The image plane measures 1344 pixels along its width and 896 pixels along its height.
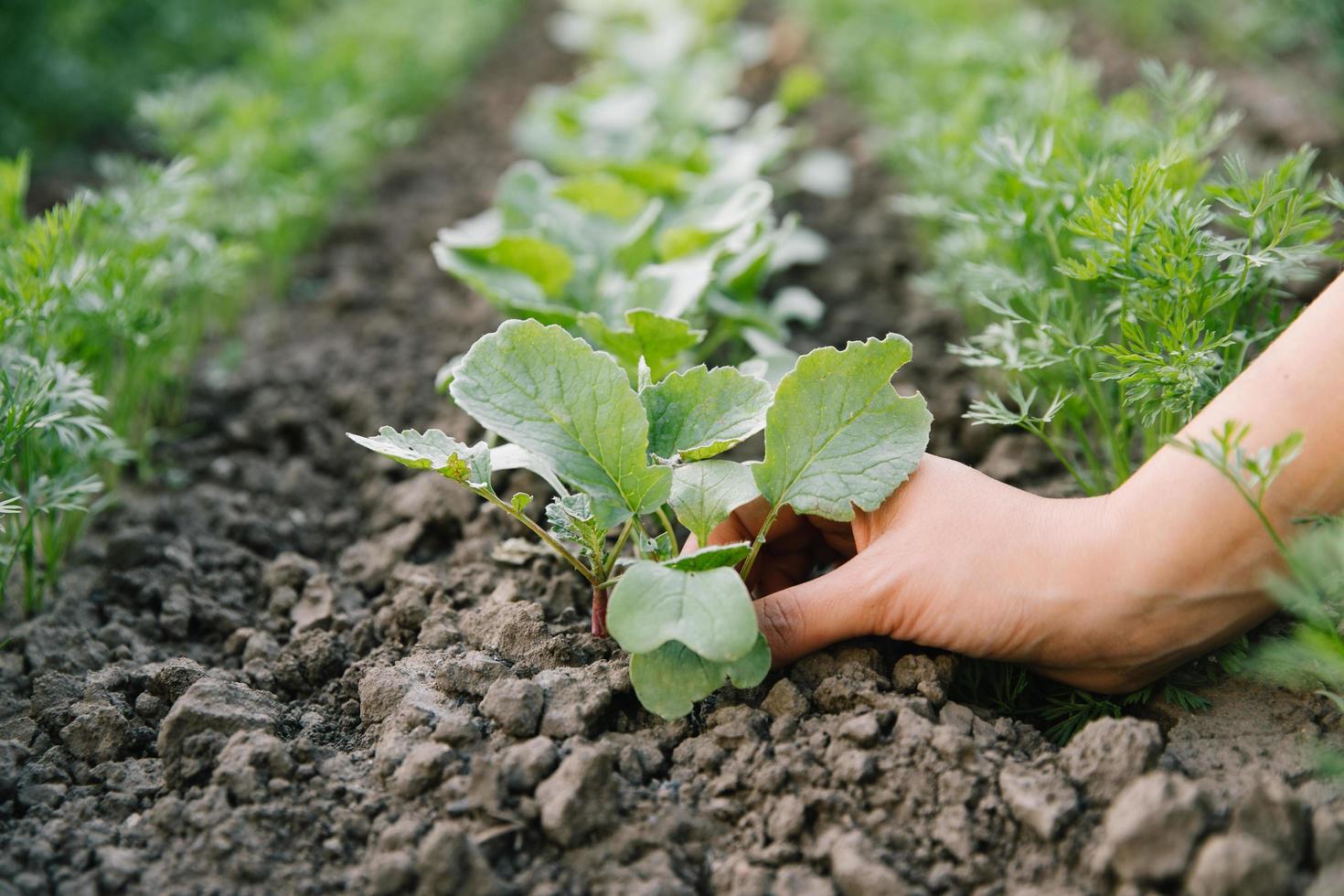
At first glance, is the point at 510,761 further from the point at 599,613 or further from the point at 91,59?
the point at 91,59

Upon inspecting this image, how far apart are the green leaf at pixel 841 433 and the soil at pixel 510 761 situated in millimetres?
259

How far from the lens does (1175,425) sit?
1966mm

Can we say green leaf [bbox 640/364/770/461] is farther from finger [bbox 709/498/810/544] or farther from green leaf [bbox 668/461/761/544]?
finger [bbox 709/498/810/544]

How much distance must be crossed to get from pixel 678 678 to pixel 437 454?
19.1 inches

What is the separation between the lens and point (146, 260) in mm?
2314

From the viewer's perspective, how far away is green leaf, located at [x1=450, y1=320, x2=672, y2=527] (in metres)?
1.63

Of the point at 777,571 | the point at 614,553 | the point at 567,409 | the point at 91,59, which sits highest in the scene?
the point at 91,59

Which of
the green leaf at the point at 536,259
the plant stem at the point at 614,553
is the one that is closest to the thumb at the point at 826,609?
the plant stem at the point at 614,553

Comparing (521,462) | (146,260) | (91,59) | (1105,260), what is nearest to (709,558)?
(521,462)

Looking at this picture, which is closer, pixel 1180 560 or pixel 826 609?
pixel 1180 560

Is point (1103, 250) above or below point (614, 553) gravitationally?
above

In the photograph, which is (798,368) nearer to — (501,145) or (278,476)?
(278,476)

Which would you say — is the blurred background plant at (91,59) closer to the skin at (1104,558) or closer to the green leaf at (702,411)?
the green leaf at (702,411)

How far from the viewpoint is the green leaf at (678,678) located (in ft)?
5.06
